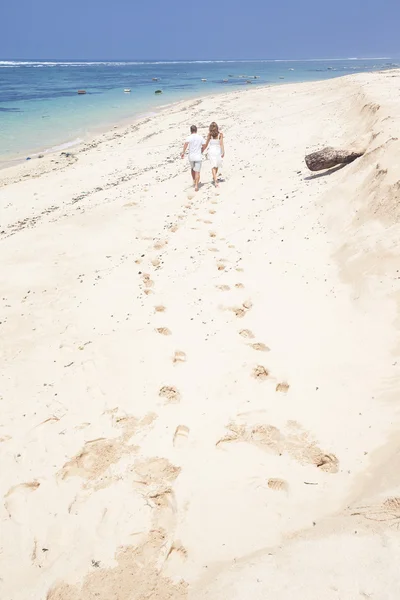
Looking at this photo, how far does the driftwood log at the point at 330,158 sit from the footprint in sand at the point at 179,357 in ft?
22.2

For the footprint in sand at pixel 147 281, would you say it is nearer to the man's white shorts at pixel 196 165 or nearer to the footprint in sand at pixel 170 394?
the footprint in sand at pixel 170 394

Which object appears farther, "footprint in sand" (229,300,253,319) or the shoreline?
the shoreline

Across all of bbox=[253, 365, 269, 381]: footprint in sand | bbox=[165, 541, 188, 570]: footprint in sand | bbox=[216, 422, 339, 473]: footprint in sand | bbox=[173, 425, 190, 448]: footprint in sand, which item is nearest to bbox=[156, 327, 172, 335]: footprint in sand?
bbox=[253, 365, 269, 381]: footprint in sand

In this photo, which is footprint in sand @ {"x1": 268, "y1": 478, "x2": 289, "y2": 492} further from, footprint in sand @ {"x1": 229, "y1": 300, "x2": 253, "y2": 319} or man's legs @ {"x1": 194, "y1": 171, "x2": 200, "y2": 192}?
man's legs @ {"x1": 194, "y1": 171, "x2": 200, "y2": 192}

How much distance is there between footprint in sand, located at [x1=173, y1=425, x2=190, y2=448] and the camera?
3.82 metres

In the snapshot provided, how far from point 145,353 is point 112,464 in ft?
5.44

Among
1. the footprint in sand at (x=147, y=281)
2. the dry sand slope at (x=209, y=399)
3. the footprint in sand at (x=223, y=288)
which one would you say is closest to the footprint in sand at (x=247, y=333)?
the dry sand slope at (x=209, y=399)

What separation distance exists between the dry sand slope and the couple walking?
2028 mm

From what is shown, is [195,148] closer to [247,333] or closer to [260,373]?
[247,333]

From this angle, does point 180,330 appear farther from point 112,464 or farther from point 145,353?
point 112,464

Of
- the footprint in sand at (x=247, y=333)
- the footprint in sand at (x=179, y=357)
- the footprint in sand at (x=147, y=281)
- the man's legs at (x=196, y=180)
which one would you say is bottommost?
the footprint in sand at (x=179, y=357)

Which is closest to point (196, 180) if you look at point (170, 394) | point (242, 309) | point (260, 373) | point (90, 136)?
point (242, 309)

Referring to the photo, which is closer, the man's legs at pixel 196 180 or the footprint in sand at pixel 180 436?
the footprint in sand at pixel 180 436

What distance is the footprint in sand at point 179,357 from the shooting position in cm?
492
